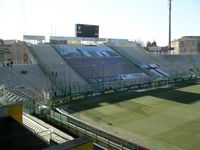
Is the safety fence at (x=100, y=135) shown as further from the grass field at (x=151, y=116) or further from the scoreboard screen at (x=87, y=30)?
the scoreboard screen at (x=87, y=30)

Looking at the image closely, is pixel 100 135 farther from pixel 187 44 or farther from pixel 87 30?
pixel 187 44

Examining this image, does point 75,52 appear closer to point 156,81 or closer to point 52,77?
point 52,77

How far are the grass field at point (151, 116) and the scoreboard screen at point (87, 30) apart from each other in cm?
1868

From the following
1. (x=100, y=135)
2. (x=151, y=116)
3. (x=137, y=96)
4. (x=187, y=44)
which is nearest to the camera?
(x=100, y=135)

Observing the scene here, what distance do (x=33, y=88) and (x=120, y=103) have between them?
9.43 m

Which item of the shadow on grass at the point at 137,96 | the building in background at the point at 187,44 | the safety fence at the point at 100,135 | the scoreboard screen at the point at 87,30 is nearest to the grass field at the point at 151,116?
the shadow on grass at the point at 137,96

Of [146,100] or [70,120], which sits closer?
[70,120]

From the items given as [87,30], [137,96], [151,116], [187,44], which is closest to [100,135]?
[151,116]

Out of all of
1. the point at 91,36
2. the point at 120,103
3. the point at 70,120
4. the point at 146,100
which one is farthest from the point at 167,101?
the point at 91,36

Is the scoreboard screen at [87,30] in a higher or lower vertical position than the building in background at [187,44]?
lower

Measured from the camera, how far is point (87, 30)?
45312 millimetres

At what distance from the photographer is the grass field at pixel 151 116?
50.7ft

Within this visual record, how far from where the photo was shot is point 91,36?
46125 millimetres

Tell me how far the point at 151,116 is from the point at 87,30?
27804 millimetres
